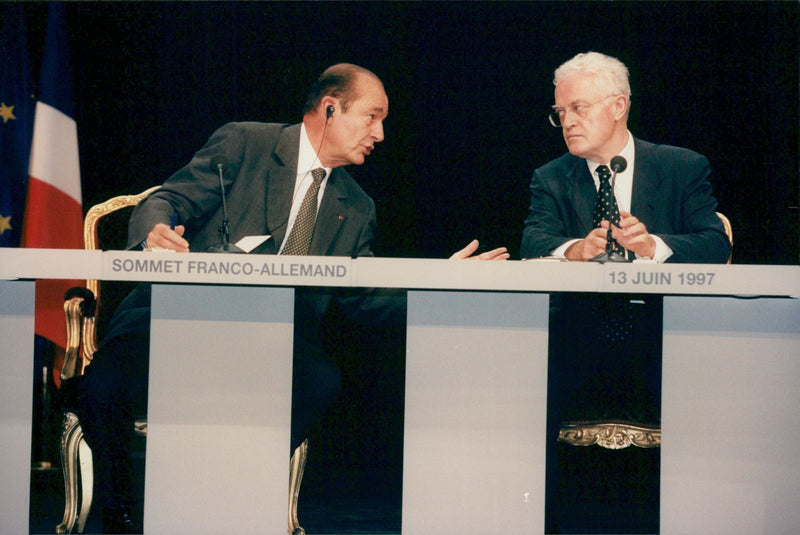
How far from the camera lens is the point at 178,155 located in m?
4.34

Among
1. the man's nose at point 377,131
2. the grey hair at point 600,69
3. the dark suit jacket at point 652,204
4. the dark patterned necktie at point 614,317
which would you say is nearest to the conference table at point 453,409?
the dark patterned necktie at point 614,317

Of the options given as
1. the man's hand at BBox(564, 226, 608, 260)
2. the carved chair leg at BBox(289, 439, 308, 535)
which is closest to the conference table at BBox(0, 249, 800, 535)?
the carved chair leg at BBox(289, 439, 308, 535)

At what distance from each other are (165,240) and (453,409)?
1.40 metres

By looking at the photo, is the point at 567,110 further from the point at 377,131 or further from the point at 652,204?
the point at 377,131

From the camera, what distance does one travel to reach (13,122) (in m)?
4.45

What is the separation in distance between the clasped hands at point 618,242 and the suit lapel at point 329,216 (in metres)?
1.08

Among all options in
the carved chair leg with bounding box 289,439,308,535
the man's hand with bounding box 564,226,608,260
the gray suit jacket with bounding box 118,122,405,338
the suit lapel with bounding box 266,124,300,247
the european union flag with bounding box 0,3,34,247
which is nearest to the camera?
the carved chair leg with bounding box 289,439,308,535

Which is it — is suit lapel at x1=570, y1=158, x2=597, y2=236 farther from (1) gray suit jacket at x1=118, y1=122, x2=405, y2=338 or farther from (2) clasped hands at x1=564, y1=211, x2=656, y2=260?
(1) gray suit jacket at x1=118, y1=122, x2=405, y2=338

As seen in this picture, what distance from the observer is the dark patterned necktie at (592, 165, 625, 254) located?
161 inches

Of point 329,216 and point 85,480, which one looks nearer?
point 85,480

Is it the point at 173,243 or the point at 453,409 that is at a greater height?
the point at 173,243

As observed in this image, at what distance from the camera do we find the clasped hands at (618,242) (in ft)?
13.0

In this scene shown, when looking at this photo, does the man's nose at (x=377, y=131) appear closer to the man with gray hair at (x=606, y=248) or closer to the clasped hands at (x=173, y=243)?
the man with gray hair at (x=606, y=248)

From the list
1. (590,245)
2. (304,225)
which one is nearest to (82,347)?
(304,225)
